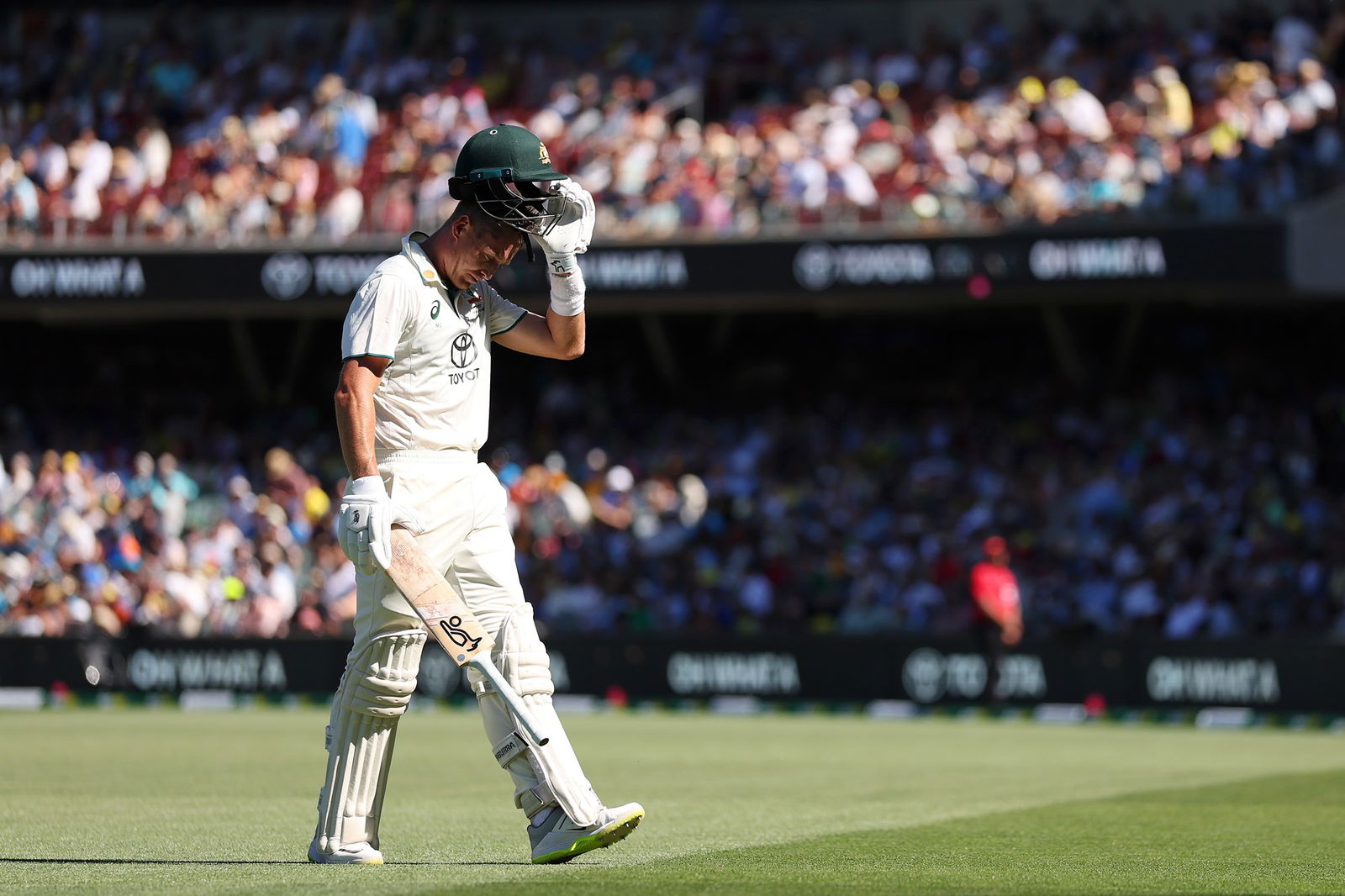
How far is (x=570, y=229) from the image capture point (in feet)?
21.4

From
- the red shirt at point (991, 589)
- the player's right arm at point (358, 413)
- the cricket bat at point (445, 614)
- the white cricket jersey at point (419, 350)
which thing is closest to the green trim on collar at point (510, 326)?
the white cricket jersey at point (419, 350)

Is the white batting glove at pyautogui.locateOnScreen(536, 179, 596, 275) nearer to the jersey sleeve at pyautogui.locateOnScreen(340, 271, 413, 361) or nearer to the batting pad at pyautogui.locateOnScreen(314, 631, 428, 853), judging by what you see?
the jersey sleeve at pyautogui.locateOnScreen(340, 271, 413, 361)

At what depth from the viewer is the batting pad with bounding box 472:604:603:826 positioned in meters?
6.29

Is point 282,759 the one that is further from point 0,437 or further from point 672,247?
point 0,437

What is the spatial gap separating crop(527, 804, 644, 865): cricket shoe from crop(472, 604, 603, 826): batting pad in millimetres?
35

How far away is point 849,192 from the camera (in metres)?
22.5

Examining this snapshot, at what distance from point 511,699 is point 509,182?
170 cm

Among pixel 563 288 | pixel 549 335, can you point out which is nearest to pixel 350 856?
pixel 549 335

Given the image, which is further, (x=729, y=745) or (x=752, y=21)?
(x=752, y=21)

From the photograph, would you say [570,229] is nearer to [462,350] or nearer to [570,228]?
[570,228]

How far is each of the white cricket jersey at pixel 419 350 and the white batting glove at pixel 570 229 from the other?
322 mm

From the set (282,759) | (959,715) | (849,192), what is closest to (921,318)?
(849,192)

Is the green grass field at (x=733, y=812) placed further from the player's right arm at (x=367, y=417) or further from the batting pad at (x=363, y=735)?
the player's right arm at (x=367, y=417)

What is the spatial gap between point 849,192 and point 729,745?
979cm
